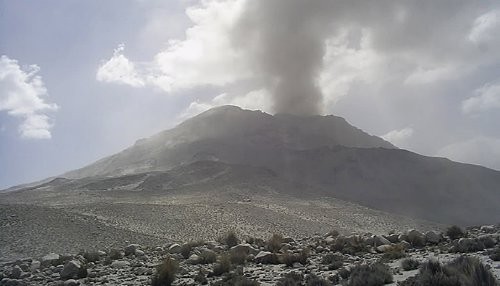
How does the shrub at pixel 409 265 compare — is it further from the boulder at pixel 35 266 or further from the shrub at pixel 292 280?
the boulder at pixel 35 266

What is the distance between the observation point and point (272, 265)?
66.3 feet

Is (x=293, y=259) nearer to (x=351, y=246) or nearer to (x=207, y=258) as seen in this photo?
(x=207, y=258)

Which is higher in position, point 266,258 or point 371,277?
point 371,277

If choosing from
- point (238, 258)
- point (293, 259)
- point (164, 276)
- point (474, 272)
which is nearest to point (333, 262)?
point (293, 259)

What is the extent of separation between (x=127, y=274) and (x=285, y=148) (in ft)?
419

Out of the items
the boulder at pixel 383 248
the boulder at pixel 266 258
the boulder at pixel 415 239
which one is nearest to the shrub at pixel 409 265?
the boulder at pixel 266 258

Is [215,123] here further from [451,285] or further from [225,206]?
[451,285]

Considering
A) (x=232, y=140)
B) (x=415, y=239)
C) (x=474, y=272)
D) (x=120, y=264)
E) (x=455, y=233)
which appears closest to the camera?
(x=474, y=272)

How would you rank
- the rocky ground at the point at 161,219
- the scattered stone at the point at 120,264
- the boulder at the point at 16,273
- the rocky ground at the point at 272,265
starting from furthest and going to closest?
the rocky ground at the point at 161,219, the scattered stone at the point at 120,264, the boulder at the point at 16,273, the rocky ground at the point at 272,265

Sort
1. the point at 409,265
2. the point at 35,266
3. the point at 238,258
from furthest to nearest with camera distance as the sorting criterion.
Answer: the point at 35,266 → the point at 238,258 → the point at 409,265

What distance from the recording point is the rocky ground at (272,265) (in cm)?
1440

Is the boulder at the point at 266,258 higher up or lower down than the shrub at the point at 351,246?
lower down

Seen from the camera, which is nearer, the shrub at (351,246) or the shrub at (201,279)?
the shrub at (201,279)

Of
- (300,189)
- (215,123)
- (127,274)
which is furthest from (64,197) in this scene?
(215,123)
